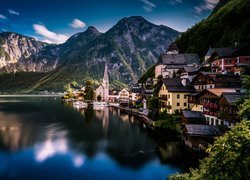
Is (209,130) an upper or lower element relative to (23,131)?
upper

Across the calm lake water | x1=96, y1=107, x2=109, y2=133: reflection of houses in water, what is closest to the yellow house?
the calm lake water

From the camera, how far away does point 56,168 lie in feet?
102

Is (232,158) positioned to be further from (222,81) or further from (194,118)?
(222,81)

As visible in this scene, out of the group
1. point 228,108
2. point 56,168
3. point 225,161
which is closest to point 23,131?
point 56,168

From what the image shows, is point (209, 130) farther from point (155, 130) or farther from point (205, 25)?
point (205, 25)

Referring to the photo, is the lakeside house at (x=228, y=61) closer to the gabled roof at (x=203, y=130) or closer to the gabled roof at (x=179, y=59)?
the gabled roof at (x=179, y=59)

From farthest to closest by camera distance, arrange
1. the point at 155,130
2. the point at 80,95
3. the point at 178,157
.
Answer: the point at 80,95, the point at 155,130, the point at 178,157

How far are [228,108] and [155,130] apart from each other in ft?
77.7

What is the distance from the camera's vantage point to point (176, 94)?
60.0 meters

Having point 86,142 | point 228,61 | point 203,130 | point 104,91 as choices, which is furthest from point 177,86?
point 104,91

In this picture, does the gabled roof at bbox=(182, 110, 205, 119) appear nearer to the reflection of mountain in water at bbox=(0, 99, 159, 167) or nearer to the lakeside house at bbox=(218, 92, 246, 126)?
the lakeside house at bbox=(218, 92, 246, 126)

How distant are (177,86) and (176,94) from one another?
2774mm

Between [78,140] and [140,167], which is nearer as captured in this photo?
[140,167]

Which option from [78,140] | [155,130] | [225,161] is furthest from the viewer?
[155,130]
